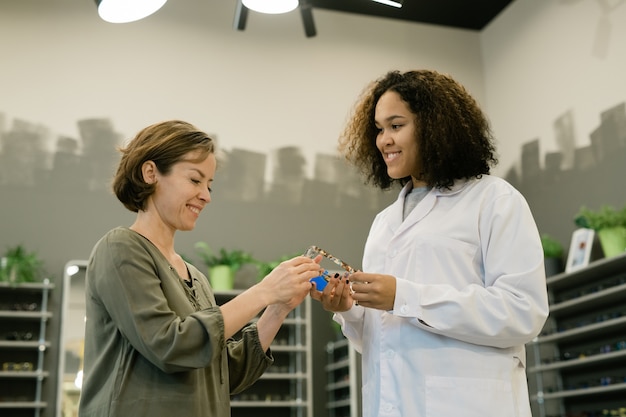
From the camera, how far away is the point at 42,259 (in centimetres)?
596

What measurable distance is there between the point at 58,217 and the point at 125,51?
1650 mm

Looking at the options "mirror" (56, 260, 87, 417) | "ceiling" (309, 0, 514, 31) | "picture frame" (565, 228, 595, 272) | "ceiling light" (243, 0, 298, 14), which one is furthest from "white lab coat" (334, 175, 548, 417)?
"ceiling" (309, 0, 514, 31)

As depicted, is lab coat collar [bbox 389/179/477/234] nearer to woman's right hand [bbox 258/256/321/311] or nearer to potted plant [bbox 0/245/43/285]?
woman's right hand [bbox 258/256/321/311]

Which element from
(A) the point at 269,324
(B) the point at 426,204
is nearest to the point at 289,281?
(A) the point at 269,324

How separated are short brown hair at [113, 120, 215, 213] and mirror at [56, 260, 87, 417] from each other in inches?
149

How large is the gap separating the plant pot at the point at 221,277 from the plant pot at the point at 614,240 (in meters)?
2.84

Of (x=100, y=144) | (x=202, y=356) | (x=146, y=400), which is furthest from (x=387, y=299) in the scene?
(x=100, y=144)

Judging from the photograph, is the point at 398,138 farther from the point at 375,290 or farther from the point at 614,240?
the point at 614,240

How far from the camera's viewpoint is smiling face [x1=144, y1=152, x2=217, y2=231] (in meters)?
2.02

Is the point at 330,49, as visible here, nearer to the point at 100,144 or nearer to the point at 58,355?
the point at 100,144

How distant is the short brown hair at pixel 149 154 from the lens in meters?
2.01

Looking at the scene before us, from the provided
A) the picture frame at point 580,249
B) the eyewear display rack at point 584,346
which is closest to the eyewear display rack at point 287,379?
the eyewear display rack at point 584,346

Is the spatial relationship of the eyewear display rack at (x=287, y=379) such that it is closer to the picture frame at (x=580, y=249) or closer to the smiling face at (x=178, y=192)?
the picture frame at (x=580, y=249)

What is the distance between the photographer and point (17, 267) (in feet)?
18.1
